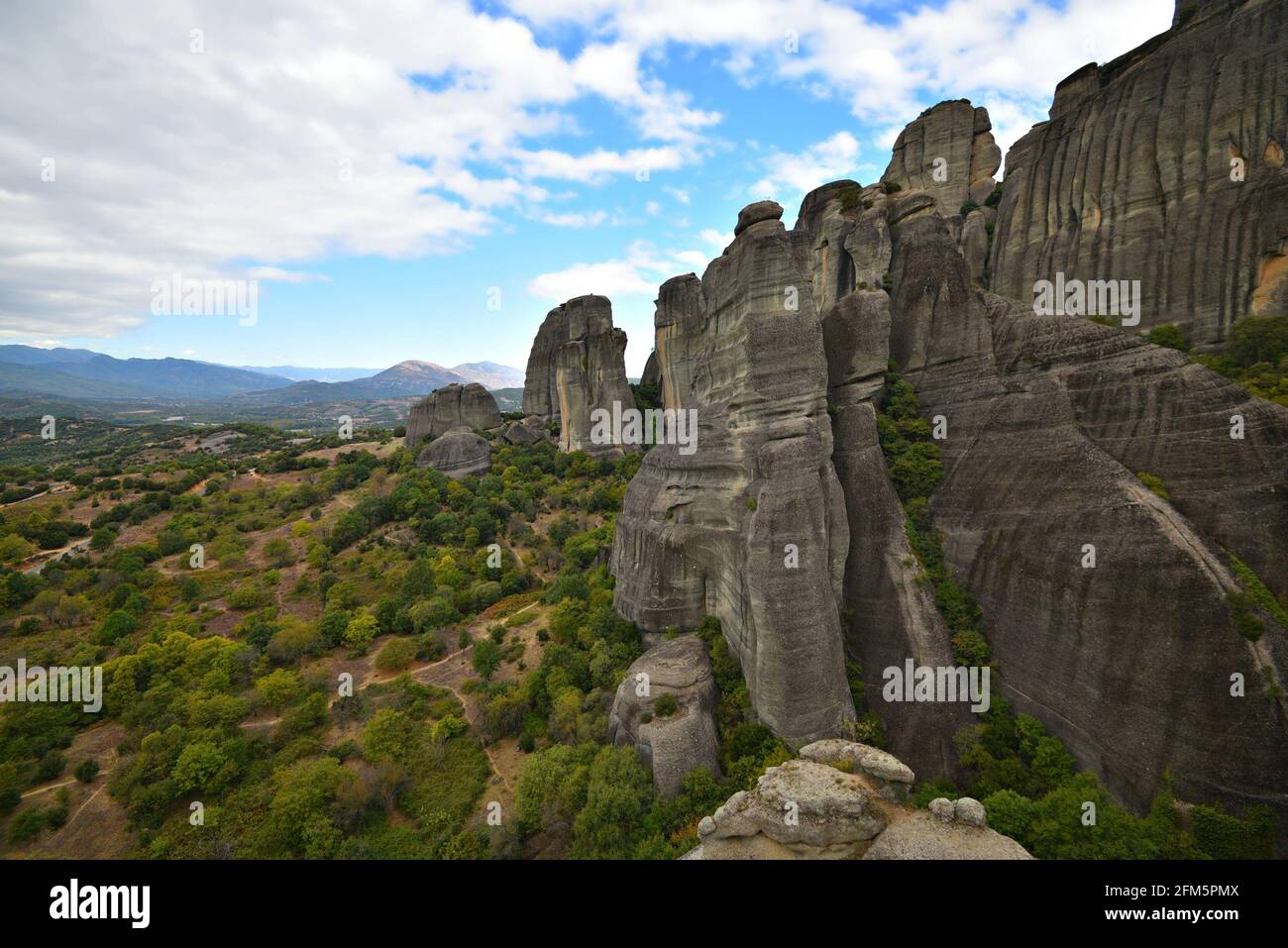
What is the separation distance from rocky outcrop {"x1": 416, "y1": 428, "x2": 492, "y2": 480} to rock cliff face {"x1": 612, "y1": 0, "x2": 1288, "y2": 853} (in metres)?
30.4

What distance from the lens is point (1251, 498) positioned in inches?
508

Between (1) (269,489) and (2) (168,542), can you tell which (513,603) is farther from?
(1) (269,489)

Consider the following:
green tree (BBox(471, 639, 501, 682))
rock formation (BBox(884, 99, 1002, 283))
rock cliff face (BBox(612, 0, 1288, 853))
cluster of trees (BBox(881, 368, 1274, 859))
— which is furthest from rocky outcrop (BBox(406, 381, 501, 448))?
cluster of trees (BBox(881, 368, 1274, 859))

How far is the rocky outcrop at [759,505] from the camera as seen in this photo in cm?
1517

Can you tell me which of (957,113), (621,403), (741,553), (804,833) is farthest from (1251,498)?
(621,403)

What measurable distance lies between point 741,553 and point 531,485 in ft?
106

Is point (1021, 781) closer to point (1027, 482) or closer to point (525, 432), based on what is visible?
point (1027, 482)

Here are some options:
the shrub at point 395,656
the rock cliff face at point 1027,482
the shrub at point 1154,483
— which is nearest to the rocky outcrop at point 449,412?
the shrub at point 395,656

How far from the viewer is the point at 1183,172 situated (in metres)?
22.2

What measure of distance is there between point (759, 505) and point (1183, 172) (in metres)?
27.7

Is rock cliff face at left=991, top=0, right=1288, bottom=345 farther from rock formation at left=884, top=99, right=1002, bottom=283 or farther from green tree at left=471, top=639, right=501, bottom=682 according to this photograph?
green tree at left=471, top=639, right=501, bottom=682

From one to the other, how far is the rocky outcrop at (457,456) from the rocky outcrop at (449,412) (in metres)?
6.74

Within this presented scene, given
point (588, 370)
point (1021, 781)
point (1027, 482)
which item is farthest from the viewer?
point (588, 370)

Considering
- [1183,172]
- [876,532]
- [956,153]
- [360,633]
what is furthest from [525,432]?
[1183,172]
